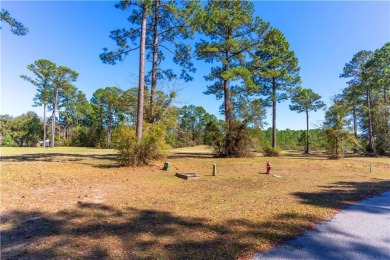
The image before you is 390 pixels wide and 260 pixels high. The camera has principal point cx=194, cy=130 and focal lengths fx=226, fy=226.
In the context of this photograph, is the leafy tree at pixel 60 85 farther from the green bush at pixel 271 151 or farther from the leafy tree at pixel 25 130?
the green bush at pixel 271 151

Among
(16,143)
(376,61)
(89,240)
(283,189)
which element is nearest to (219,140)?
(283,189)

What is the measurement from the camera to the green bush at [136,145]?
955cm

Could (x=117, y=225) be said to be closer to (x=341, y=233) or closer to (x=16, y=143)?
(x=341, y=233)

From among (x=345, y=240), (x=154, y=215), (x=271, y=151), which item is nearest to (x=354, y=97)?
(x=271, y=151)

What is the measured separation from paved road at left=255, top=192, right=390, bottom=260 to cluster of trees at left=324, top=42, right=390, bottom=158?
14310mm

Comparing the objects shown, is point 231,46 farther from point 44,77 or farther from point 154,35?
point 44,77

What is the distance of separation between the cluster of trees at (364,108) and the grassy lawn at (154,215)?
35.3 ft

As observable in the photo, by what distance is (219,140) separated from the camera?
16156mm

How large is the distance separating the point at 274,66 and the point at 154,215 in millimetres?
17746

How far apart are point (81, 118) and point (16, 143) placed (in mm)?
11967

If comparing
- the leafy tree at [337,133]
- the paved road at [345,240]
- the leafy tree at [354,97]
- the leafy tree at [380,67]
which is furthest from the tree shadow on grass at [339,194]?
the leafy tree at [354,97]

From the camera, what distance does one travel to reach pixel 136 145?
9766 mm

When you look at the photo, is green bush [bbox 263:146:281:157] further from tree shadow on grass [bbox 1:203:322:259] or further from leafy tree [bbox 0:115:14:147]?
leafy tree [bbox 0:115:14:147]

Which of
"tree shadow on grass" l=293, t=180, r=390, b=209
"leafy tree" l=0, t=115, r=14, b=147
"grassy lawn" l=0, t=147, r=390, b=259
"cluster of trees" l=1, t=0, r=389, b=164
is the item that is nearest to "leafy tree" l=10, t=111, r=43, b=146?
"leafy tree" l=0, t=115, r=14, b=147
